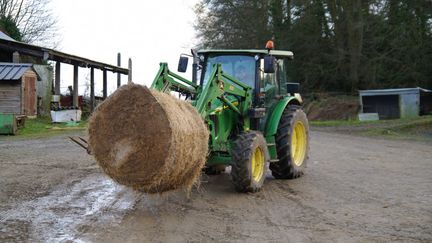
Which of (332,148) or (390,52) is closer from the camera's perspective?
(332,148)

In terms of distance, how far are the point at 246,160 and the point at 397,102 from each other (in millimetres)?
26816

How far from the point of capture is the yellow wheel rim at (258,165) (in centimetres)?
891

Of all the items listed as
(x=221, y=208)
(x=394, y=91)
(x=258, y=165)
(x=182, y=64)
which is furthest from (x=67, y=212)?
(x=394, y=91)

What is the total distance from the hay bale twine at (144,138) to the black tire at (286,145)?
10.2 feet

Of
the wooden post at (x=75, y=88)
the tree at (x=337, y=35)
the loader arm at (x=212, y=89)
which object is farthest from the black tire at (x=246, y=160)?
the tree at (x=337, y=35)

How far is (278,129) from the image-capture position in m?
10.2

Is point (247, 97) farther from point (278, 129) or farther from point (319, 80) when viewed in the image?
point (319, 80)

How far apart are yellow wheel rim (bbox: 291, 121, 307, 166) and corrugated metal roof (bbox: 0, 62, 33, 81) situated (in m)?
18.2

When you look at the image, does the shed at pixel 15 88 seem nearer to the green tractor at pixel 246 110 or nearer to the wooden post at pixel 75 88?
the wooden post at pixel 75 88

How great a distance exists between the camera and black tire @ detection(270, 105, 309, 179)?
10094mm

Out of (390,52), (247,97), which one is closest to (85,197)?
(247,97)

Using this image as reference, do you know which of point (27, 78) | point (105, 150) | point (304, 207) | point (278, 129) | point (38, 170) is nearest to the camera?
point (105, 150)

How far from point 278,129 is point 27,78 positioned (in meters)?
20.0

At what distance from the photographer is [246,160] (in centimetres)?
828
